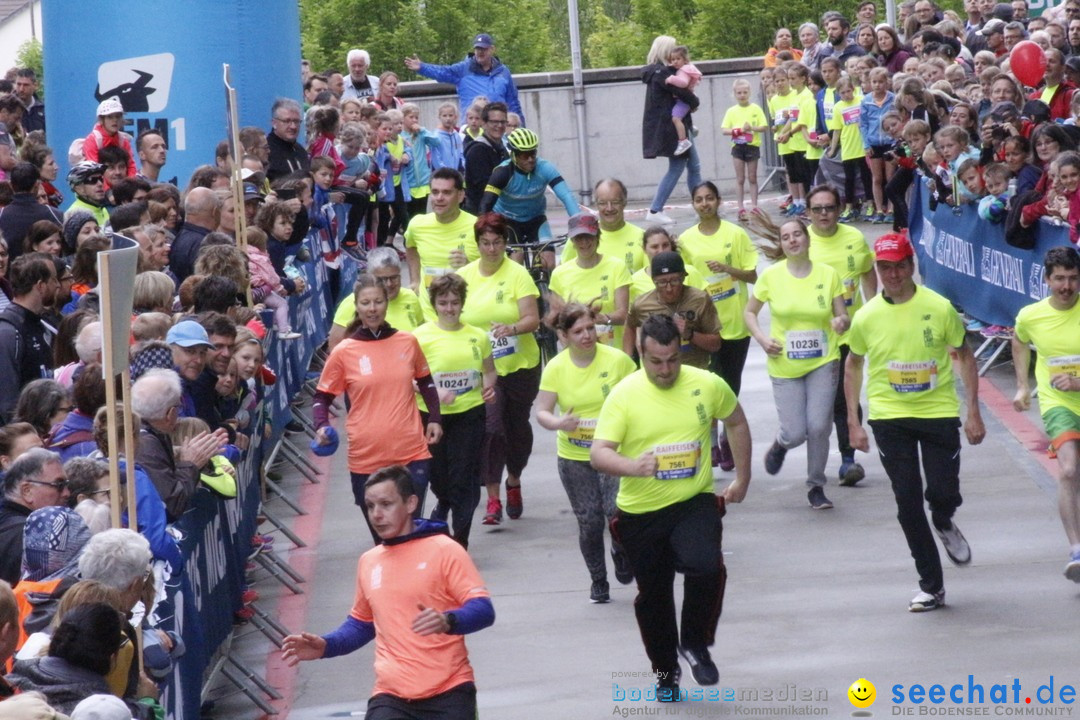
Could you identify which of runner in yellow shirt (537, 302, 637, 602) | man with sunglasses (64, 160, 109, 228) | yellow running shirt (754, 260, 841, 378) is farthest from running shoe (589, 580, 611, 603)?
man with sunglasses (64, 160, 109, 228)

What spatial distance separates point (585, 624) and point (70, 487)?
3672mm

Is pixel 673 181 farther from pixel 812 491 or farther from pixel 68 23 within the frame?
pixel 812 491

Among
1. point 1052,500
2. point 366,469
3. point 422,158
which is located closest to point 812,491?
point 1052,500

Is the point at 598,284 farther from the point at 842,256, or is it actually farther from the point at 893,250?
the point at 893,250

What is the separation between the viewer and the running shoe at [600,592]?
9766 mm

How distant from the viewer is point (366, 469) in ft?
31.7

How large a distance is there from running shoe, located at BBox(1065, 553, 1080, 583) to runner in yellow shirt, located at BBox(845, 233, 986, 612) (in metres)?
0.66

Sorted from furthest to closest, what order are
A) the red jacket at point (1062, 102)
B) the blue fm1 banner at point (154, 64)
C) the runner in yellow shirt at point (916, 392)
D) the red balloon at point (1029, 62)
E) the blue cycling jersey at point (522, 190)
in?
the red balloon at point (1029, 62) < the blue fm1 banner at point (154, 64) < the red jacket at point (1062, 102) < the blue cycling jersey at point (522, 190) < the runner in yellow shirt at point (916, 392)

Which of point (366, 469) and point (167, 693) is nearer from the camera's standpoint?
point (167, 693)

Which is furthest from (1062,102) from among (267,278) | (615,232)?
(267,278)

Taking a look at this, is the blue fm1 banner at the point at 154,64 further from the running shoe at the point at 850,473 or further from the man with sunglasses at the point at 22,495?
the man with sunglasses at the point at 22,495

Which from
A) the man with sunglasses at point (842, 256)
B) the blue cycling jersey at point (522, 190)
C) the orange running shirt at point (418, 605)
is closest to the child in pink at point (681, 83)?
the blue cycling jersey at point (522, 190)

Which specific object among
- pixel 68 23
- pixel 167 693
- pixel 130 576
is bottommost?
pixel 167 693

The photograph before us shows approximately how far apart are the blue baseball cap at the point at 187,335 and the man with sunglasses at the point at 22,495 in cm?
204
